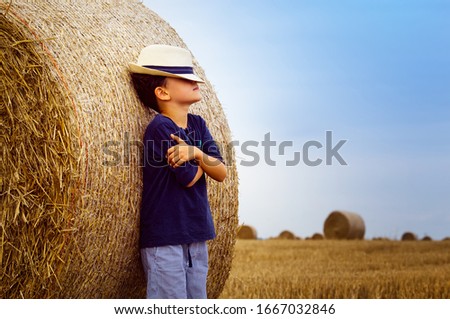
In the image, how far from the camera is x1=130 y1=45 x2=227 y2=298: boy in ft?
12.1

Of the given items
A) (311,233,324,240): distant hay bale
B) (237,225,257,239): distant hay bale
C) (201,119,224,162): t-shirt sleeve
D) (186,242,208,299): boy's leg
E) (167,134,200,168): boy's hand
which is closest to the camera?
(167,134,200,168): boy's hand

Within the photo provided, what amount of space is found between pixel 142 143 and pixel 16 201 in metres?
0.79

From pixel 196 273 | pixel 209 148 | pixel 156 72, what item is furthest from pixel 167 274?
pixel 156 72

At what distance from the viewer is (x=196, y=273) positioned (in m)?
3.85

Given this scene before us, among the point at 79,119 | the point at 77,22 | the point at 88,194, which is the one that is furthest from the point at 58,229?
the point at 77,22

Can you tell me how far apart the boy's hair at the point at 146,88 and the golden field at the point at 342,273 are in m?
2.80

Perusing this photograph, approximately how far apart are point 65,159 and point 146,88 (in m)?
0.72

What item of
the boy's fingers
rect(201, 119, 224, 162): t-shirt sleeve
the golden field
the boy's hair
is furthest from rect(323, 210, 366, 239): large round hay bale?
the boy's fingers

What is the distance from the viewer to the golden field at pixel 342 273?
6.70 meters

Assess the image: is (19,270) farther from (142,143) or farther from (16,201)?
(142,143)

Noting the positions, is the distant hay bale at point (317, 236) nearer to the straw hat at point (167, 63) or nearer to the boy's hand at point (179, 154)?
the straw hat at point (167, 63)

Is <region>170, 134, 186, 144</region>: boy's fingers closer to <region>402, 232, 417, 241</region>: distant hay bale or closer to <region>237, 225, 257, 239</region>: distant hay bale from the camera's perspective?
<region>237, 225, 257, 239</region>: distant hay bale

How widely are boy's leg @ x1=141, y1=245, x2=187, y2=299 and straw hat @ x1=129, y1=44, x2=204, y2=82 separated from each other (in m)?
1.01

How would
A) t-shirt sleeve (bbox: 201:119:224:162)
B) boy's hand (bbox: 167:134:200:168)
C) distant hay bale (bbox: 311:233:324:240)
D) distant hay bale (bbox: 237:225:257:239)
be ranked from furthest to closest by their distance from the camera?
distant hay bale (bbox: 237:225:257:239) < distant hay bale (bbox: 311:233:324:240) < t-shirt sleeve (bbox: 201:119:224:162) < boy's hand (bbox: 167:134:200:168)
